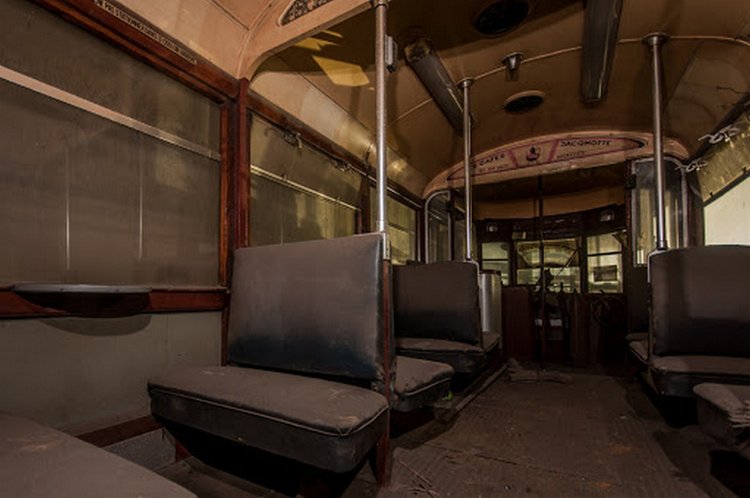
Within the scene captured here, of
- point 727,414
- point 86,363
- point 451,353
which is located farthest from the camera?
point 451,353

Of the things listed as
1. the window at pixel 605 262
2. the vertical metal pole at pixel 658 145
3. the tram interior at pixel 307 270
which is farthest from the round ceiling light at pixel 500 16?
the window at pixel 605 262

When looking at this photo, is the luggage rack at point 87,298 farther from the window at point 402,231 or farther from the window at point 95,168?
the window at point 402,231

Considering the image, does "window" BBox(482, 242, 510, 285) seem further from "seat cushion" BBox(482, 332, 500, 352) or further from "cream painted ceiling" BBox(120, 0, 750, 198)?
"seat cushion" BBox(482, 332, 500, 352)

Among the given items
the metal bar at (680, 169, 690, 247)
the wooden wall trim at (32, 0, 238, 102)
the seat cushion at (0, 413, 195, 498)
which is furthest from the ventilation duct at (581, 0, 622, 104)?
the seat cushion at (0, 413, 195, 498)

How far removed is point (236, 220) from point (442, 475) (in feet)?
5.21

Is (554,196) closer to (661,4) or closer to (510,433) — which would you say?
(661,4)

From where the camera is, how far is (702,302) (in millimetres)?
1987

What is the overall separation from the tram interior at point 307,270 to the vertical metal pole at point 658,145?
0.02m

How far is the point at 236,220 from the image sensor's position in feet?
6.95

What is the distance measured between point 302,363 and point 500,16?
2.36 m

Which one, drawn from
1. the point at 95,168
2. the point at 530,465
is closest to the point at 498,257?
the point at 530,465

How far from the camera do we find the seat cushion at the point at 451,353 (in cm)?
228

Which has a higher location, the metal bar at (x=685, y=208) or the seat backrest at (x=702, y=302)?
the metal bar at (x=685, y=208)

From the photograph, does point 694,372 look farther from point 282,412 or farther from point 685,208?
point 685,208
